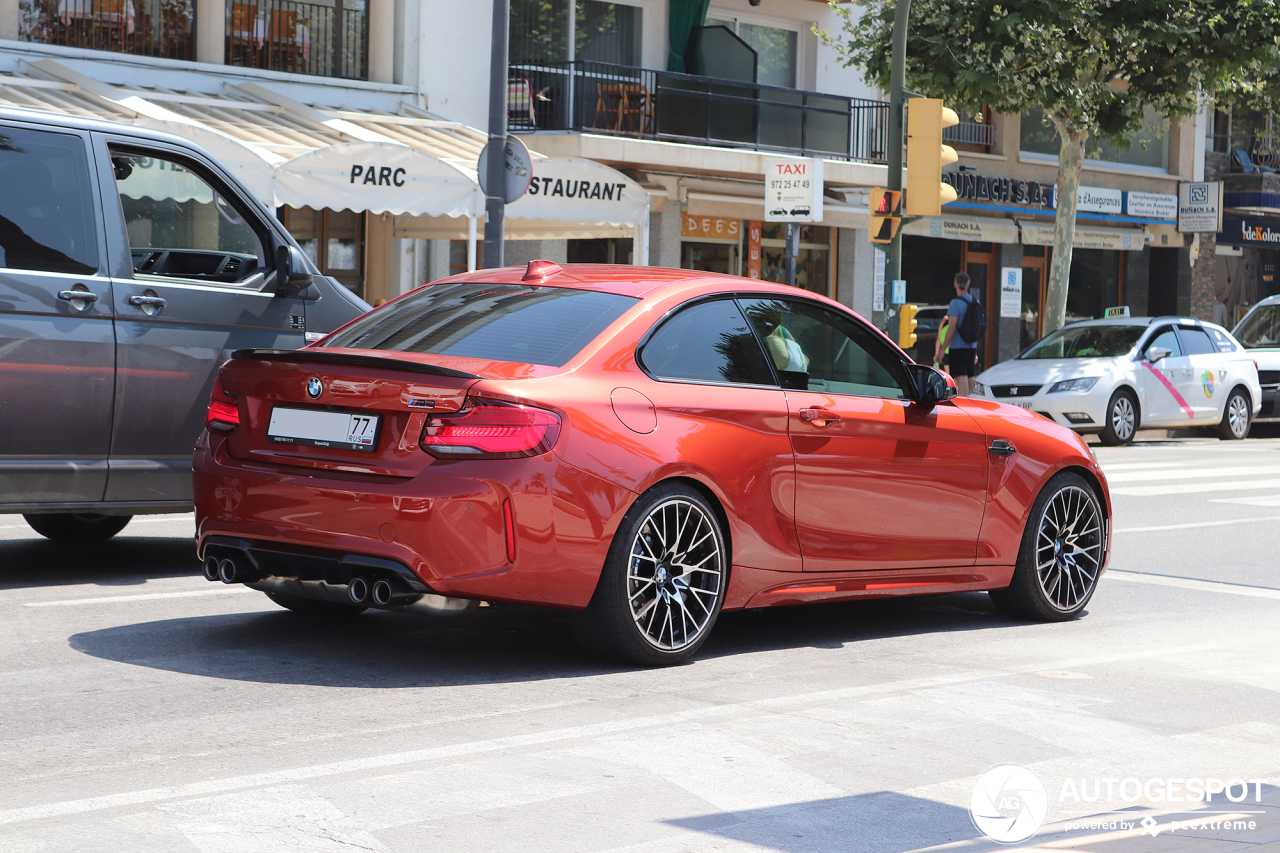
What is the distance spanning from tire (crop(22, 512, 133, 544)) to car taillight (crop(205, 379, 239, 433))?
115 inches

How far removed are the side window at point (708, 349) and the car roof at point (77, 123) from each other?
9.81 feet

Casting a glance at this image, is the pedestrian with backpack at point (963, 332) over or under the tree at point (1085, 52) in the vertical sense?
under

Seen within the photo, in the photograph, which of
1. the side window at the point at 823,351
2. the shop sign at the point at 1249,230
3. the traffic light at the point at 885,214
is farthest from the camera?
the shop sign at the point at 1249,230

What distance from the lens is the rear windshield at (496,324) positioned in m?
6.09

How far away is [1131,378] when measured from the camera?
2050cm

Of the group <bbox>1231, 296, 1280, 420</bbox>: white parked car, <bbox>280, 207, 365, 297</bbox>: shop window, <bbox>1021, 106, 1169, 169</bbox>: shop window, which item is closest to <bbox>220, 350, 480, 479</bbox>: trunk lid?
<bbox>280, 207, 365, 297</bbox>: shop window

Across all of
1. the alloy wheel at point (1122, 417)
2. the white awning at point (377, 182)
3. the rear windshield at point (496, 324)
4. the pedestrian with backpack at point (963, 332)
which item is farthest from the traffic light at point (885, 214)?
the rear windshield at point (496, 324)

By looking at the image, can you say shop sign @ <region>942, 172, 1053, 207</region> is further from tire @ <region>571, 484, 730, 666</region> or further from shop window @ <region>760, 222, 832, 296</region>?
tire @ <region>571, 484, 730, 666</region>

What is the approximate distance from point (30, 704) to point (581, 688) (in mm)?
1825

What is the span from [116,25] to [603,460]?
16813 millimetres

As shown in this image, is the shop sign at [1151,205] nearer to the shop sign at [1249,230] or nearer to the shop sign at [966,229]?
the shop sign at [1249,230]

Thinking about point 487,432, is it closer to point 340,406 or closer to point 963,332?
point 340,406

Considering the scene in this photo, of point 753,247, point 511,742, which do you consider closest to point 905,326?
point 753,247

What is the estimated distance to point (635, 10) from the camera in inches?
1049
